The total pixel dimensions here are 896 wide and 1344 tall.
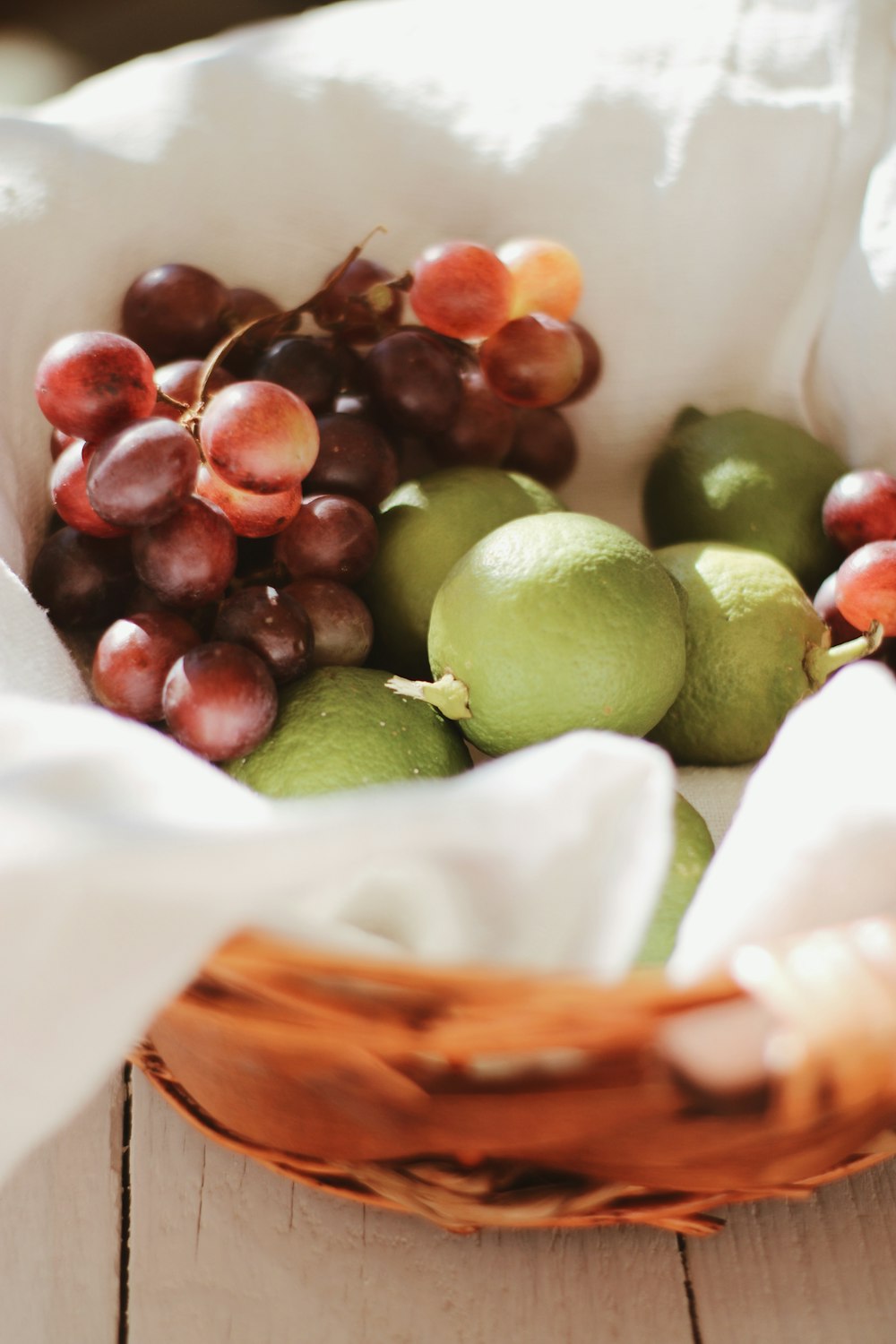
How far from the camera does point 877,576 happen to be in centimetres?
50

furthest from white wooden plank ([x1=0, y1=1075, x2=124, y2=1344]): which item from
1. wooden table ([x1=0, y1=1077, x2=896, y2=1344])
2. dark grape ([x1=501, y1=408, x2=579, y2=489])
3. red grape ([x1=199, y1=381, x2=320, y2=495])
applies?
dark grape ([x1=501, y1=408, x2=579, y2=489])

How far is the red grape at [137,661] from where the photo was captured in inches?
16.9

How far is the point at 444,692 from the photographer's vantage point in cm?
43

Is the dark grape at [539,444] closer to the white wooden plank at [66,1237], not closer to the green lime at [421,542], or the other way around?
the green lime at [421,542]

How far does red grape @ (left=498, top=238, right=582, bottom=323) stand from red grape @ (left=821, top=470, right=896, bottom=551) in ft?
0.57

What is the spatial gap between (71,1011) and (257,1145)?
0.58 ft

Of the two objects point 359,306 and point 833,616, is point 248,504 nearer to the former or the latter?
point 359,306

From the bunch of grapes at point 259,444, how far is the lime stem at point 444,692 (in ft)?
0.15

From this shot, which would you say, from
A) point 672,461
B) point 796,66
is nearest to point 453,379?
point 672,461

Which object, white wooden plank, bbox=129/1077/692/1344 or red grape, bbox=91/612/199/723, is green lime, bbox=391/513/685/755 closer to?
red grape, bbox=91/612/199/723

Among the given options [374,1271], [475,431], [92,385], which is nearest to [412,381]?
[475,431]

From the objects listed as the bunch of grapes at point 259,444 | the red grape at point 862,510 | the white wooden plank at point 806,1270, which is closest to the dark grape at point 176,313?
the bunch of grapes at point 259,444

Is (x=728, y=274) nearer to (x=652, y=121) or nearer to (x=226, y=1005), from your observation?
(x=652, y=121)

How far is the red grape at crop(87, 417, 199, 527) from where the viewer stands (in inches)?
16.2
